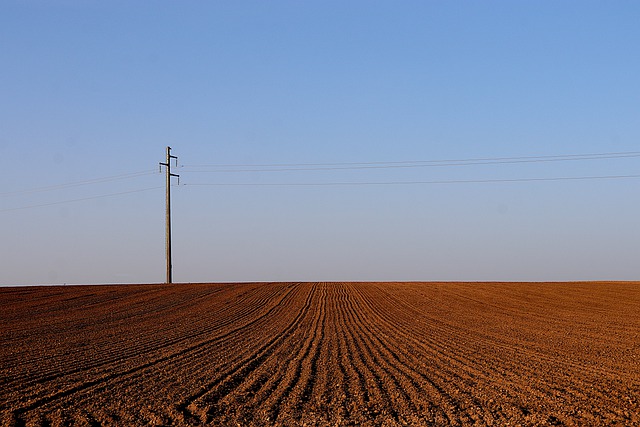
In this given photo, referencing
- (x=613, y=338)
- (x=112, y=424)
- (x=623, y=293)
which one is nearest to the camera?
(x=112, y=424)

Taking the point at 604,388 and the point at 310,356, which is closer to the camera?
the point at 604,388

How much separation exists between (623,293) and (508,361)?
Result: 1292 inches

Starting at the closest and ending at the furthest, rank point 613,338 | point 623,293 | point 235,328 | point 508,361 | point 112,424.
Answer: point 112,424
point 508,361
point 613,338
point 235,328
point 623,293

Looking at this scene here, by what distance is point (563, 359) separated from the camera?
16.1 m

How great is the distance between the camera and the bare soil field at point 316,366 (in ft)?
33.8

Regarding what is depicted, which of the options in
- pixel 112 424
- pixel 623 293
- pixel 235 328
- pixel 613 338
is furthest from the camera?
pixel 623 293

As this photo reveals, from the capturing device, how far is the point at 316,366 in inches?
588

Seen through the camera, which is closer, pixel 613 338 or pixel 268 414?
pixel 268 414

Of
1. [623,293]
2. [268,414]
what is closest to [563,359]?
[268,414]

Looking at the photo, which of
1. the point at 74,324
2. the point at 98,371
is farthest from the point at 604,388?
the point at 74,324

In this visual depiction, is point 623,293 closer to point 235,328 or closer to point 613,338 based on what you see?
point 613,338

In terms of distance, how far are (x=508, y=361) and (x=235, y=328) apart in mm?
10722

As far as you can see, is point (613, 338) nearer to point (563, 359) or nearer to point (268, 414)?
point (563, 359)

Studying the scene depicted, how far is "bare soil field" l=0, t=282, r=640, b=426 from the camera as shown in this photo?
10.3 meters
